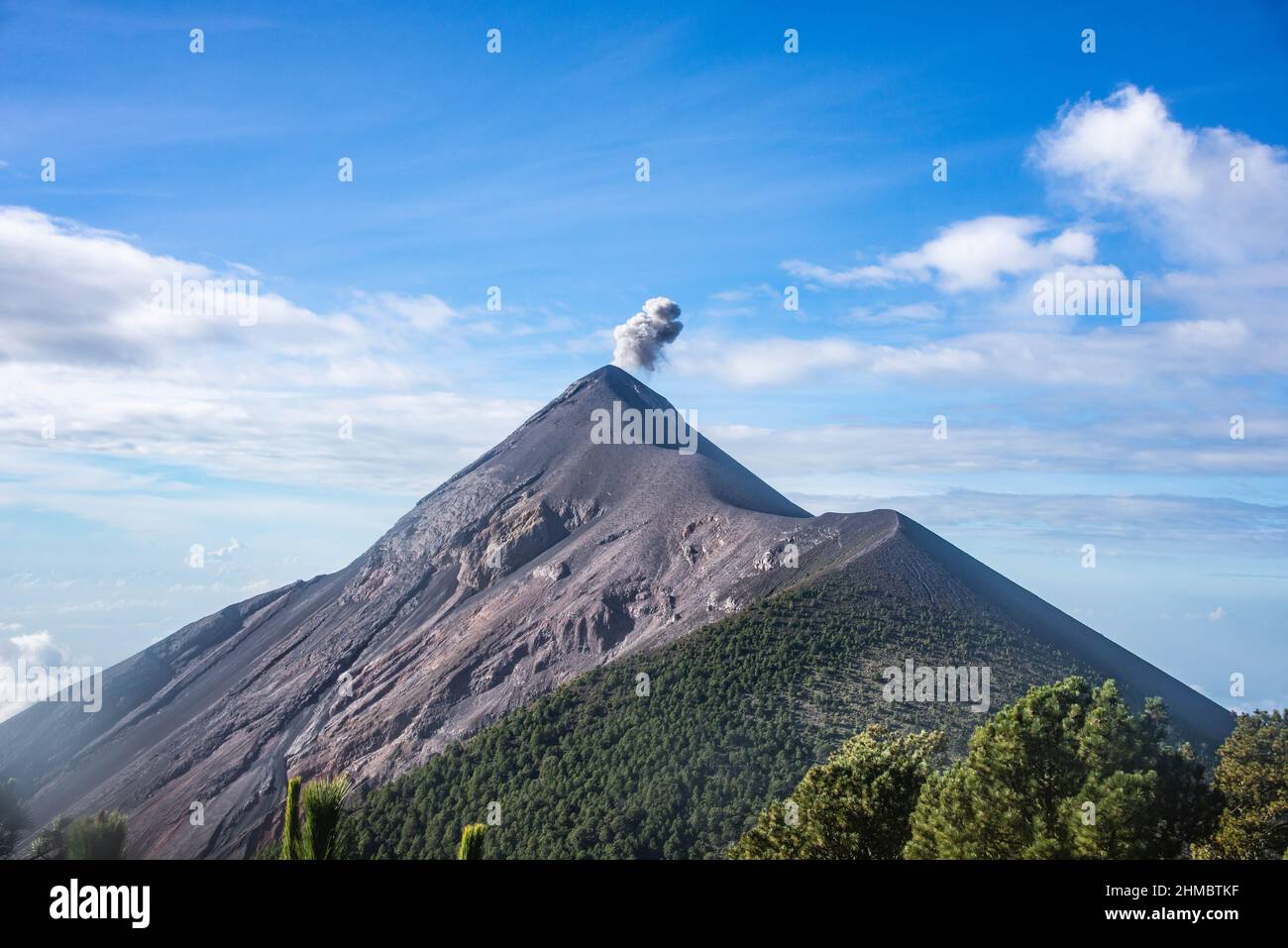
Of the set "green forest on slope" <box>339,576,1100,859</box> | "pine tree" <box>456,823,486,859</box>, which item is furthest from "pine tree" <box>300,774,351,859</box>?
"green forest on slope" <box>339,576,1100,859</box>

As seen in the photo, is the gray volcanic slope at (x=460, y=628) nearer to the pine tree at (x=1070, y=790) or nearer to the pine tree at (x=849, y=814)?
the pine tree at (x=849, y=814)

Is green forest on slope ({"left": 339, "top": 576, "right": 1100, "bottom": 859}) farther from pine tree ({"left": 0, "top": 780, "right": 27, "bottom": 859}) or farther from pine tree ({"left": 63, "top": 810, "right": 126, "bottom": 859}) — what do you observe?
→ pine tree ({"left": 63, "top": 810, "right": 126, "bottom": 859})

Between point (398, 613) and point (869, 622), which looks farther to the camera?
point (398, 613)
